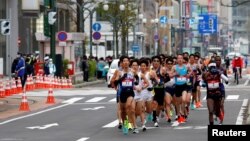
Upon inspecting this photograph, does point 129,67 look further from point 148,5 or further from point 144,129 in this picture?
point 148,5

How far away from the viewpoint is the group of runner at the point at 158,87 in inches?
818

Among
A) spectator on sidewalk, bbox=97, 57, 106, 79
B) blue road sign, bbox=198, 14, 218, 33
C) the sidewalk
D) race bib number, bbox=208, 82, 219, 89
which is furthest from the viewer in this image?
blue road sign, bbox=198, 14, 218, 33

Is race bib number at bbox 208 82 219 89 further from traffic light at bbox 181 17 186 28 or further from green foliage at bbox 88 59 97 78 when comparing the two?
traffic light at bbox 181 17 186 28

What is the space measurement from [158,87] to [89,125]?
2.10 metres

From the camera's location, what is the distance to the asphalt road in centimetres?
2005

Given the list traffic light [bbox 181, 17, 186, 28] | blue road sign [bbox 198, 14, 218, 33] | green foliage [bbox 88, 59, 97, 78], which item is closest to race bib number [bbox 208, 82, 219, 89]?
green foliage [bbox 88, 59, 97, 78]

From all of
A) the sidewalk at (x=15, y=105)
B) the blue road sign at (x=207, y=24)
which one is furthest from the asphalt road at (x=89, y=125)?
the blue road sign at (x=207, y=24)

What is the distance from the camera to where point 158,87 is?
78.1 ft

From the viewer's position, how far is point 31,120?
26375 mm

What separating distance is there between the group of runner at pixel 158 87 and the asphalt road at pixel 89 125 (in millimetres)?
416

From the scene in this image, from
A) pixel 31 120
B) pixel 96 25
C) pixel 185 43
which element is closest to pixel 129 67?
pixel 31 120

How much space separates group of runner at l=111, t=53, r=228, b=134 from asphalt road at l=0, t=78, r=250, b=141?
42 centimetres

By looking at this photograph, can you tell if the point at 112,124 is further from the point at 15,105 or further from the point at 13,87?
the point at 13,87

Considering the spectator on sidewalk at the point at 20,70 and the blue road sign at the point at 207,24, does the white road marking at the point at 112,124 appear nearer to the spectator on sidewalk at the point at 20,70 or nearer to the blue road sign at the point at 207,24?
the spectator on sidewalk at the point at 20,70
